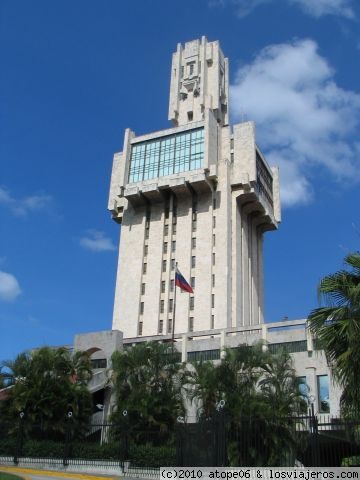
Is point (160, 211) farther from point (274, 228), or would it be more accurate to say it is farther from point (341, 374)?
point (341, 374)

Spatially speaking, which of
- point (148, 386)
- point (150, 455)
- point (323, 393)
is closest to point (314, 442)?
point (150, 455)

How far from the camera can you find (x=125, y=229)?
217 ft

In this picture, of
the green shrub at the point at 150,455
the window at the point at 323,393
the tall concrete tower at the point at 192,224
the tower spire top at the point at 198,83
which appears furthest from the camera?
the tower spire top at the point at 198,83

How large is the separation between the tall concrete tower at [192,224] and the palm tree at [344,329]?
39.6m

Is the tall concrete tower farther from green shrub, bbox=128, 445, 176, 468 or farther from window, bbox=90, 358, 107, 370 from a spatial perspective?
green shrub, bbox=128, 445, 176, 468

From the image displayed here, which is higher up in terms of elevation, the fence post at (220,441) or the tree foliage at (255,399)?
the tree foliage at (255,399)

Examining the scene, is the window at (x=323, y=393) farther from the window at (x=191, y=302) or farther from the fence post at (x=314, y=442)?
the fence post at (x=314, y=442)

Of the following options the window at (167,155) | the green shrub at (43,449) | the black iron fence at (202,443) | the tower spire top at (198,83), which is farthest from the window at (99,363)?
the tower spire top at (198,83)

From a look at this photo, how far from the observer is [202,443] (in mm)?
18438

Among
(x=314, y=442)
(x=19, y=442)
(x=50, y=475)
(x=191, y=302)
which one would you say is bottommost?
(x=50, y=475)

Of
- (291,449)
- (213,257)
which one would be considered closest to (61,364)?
(291,449)

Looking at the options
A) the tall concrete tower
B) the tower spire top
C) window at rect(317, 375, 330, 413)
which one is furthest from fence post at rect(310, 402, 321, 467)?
the tower spire top

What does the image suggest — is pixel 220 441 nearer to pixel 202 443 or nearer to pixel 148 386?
pixel 202 443

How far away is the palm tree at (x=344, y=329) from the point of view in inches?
590
